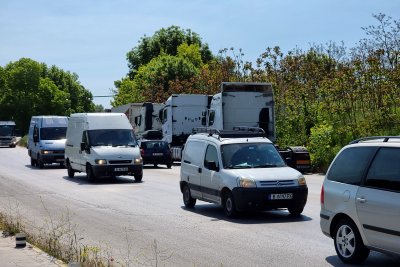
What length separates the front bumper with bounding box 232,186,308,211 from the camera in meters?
13.3

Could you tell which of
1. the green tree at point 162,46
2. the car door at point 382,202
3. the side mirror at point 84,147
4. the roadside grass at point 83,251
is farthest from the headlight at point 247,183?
the green tree at point 162,46

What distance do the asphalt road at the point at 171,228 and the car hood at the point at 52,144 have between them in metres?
12.5

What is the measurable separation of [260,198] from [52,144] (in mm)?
23152

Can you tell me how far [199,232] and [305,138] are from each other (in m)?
22.0

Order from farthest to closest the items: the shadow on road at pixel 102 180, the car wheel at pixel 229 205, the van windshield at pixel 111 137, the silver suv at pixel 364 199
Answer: the van windshield at pixel 111 137, the shadow on road at pixel 102 180, the car wheel at pixel 229 205, the silver suv at pixel 364 199

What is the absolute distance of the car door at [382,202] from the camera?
7.85 m

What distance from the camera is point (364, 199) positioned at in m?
8.41

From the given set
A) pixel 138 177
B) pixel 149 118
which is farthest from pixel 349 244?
pixel 149 118

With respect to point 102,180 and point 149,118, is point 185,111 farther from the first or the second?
point 102,180

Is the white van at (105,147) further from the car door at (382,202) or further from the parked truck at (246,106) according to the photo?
the car door at (382,202)

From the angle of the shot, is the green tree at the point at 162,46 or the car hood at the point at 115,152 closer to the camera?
the car hood at the point at 115,152

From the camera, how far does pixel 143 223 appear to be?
44.4 ft

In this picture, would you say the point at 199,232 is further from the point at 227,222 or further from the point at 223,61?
the point at 223,61

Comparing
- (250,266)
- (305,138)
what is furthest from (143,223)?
(305,138)
